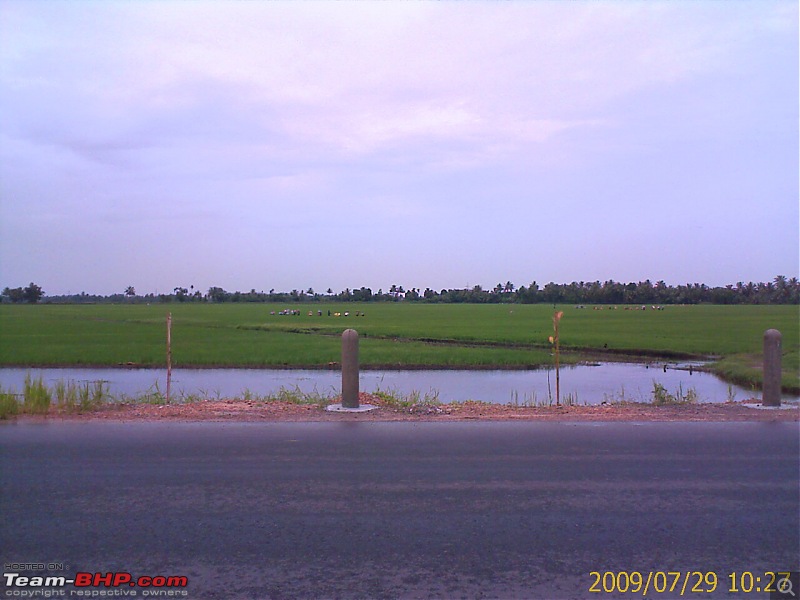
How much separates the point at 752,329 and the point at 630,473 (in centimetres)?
5181

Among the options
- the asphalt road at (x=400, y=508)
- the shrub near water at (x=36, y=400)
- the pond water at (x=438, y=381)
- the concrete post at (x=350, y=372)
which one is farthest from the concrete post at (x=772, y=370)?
the shrub near water at (x=36, y=400)

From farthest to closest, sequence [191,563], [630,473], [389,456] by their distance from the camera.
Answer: [389,456], [630,473], [191,563]

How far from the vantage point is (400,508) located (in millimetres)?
5859

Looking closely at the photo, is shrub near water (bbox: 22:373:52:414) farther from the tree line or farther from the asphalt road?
the tree line

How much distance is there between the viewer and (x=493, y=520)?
18.2 ft

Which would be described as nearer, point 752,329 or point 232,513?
point 232,513

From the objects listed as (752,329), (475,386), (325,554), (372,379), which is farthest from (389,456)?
(752,329)

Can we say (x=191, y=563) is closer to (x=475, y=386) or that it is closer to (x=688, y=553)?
(x=688, y=553)

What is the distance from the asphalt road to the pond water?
11839mm

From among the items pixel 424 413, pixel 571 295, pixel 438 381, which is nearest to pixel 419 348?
pixel 438 381

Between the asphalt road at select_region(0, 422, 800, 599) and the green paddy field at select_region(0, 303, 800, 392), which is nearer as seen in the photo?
the asphalt road at select_region(0, 422, 800, 599)

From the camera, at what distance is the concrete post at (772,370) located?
11.0m

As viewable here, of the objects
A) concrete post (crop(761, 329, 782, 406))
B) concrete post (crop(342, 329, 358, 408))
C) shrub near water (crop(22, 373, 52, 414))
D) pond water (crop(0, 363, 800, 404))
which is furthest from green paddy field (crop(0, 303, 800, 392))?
shrub near water (crop(22, 373, 52, 414))

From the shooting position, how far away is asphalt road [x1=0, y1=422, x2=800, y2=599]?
463 cm
